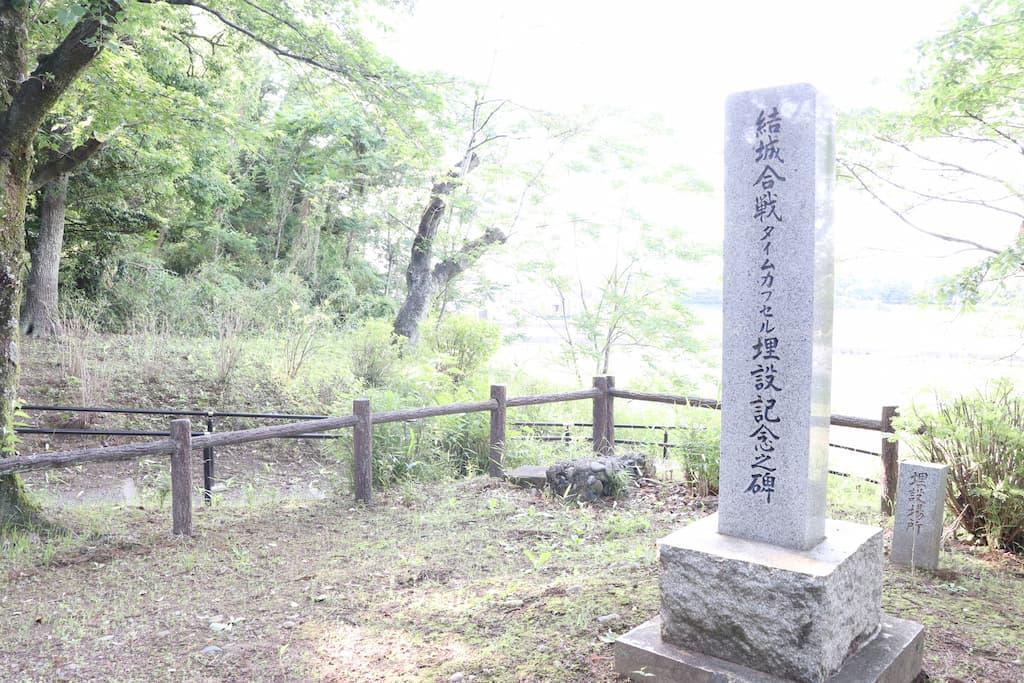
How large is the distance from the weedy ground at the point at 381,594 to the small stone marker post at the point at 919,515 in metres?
0.13

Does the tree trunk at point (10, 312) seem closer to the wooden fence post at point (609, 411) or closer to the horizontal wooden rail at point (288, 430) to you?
the horizontal wooden rail at point (288, 430)

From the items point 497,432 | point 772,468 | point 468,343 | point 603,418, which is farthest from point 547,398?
point 772,468

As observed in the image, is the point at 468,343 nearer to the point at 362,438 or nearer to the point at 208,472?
the point at 362,438

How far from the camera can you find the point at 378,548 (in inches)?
210

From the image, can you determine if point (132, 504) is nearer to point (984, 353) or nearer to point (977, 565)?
point (977, 565)

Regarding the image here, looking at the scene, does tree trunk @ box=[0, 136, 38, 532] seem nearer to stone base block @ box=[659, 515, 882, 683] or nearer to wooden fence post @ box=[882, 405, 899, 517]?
stone base block @ box=[659, 515, 882, 683]

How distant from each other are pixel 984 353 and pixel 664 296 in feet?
19.2

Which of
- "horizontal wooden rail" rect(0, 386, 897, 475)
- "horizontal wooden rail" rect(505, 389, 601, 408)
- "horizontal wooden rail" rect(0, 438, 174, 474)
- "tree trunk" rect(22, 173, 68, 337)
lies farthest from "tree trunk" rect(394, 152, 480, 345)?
"horizontal wooden rail" rect(0, 438, 174, 474)

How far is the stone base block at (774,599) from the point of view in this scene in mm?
2699

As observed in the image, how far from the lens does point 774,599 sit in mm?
2758

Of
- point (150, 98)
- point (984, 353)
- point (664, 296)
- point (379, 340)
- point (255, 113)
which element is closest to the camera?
point (150, 98)

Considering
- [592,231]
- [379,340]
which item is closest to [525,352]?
[592,231]

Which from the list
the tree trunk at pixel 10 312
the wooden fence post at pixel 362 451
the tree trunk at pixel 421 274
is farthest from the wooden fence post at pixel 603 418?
the tree trunk at pixel 421 274

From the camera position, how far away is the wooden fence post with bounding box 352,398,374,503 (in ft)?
21.5
